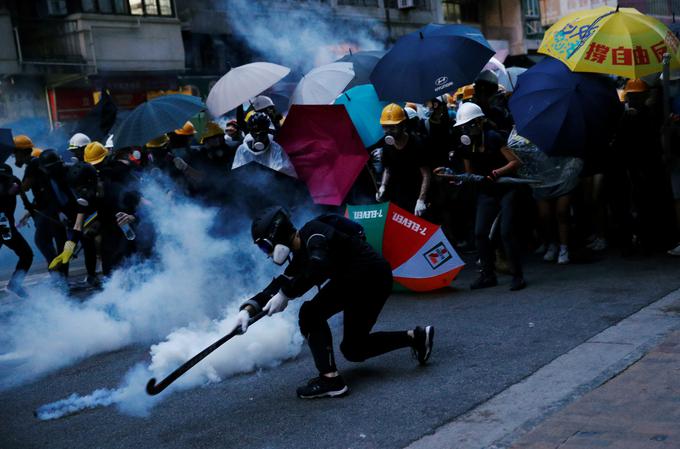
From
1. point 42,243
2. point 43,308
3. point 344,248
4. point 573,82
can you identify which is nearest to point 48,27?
point 42,243

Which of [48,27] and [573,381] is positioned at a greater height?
[48,27]

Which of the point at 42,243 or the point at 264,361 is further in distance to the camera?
the point at 42,243

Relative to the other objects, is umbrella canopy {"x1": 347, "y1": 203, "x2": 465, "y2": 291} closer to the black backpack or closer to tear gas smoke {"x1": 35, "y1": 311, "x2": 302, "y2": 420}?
→ tear gas smoke {"x1": 35, "y1": 311, "x2": 302, "y2": 420}

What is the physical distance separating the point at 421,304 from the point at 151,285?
7.57 ft

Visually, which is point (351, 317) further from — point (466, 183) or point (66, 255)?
point (66, 255)

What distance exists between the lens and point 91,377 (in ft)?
19.0

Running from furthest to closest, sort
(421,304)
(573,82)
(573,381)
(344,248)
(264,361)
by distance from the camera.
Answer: (573,82) → (421,304) → (264,361) → (344,248) → (573,381)

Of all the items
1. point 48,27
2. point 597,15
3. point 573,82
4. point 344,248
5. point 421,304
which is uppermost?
point 48,27

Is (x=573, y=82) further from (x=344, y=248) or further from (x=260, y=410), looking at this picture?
(x=260, y=410)

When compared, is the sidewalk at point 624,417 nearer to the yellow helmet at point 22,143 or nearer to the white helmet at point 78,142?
the white helmet at point 78,142

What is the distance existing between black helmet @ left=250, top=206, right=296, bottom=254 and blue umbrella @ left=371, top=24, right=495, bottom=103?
3.82 m

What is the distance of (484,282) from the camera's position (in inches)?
289

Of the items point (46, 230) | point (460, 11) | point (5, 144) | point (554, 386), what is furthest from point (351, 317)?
point (460, 11)

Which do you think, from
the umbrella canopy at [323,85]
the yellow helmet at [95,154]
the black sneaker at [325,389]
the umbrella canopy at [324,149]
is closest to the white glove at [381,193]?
the umbrella canopy at [324,149]
